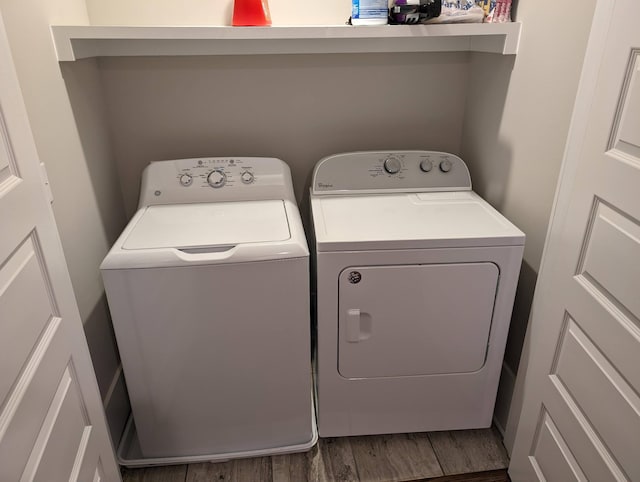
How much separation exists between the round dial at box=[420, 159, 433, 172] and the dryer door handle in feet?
2.17

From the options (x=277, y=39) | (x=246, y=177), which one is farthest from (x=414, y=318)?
(x=277, y=39)

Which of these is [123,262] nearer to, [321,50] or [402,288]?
[402,288]

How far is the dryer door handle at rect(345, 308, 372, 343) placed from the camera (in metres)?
1.53

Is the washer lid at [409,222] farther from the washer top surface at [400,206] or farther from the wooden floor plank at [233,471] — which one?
the wooden floor plank at [233,471]

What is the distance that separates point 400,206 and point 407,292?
1.17ft

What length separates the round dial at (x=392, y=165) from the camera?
6.06 feet

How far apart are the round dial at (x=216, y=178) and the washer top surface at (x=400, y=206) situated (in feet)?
1.12

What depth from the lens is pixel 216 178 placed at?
5.82ft

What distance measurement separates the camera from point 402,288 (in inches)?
58.9

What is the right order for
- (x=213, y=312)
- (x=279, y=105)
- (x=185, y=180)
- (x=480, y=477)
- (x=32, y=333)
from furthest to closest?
(x=279, y=105) < (x=185, y=180) < (x=480, y=477) < (x=213, y=312) < (x=32, y=333)

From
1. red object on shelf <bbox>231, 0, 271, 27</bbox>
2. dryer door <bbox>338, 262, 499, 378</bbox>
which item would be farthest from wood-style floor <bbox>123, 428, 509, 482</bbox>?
red object on shelf <bbox>231, 0, 271, 27</bbox>

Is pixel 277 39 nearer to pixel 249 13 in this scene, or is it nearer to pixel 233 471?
pixel 249 13

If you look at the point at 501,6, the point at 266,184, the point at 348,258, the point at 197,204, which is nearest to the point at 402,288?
the point at 348,258

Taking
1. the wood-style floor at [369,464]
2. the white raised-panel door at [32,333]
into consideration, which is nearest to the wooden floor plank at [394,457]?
the wood-style floor at [369,464]
